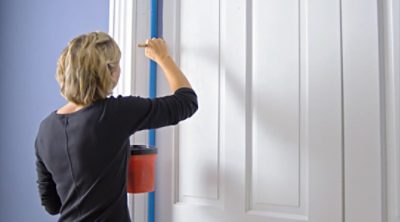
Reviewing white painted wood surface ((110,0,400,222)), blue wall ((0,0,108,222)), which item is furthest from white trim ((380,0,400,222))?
blue wall ((0,0,108,222))

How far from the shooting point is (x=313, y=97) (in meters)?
0.97

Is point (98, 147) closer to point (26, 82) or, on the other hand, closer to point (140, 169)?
point (140, 169)

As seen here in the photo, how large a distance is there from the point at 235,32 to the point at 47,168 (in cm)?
64

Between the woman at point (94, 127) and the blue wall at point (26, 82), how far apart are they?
503 millimetres

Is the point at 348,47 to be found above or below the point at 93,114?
above

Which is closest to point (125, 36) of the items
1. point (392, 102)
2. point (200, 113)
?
point (200, 113)

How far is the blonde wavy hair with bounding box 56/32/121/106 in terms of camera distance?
34.5 inches

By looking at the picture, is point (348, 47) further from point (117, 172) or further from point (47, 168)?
point (47, 168)

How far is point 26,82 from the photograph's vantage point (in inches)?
60.9

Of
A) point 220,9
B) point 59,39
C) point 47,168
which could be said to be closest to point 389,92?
point 220,9

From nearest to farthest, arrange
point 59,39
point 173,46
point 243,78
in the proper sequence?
point 243,78, point 173,46, point 59,39

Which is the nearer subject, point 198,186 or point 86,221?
point 86,221

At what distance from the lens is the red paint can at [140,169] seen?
1027 millimetres

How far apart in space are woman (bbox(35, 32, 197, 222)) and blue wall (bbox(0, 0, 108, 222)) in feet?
1.65
